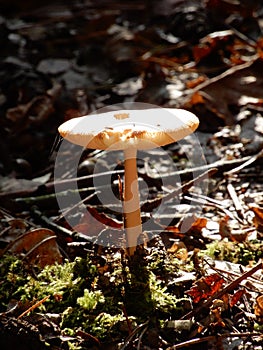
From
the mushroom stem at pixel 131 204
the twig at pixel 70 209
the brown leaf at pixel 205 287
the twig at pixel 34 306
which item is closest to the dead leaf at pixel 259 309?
the brown leaf at pixel 205 287

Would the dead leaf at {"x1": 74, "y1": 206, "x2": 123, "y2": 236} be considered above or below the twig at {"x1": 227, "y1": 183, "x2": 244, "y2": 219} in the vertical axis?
above

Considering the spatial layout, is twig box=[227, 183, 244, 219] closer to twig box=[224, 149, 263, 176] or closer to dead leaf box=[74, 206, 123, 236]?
twig box=[224, 149, 263, 176]

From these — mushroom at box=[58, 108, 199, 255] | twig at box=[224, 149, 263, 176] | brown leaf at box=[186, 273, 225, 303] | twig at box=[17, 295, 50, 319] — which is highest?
mushroom at box=[58, 108, 199, 255]

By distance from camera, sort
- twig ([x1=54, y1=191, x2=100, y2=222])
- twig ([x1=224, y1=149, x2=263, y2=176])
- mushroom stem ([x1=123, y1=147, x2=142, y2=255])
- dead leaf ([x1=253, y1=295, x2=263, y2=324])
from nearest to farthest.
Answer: dead leaf ([x1=253, y1=295, x2=263, y2=324]), mushroom stem ([x1=123, y1=147, x2=142, y2=255]), twig ([x1=54, y1=191, x2=100, y2=222]), twig ([x1=224, y1=149, x2=263, y2=176])

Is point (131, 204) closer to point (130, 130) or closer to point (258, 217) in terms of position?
point (130, 130)

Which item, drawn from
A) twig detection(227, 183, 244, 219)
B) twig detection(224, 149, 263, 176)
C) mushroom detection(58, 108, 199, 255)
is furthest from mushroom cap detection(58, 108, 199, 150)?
twig detection(224, 149, 263, 176)
